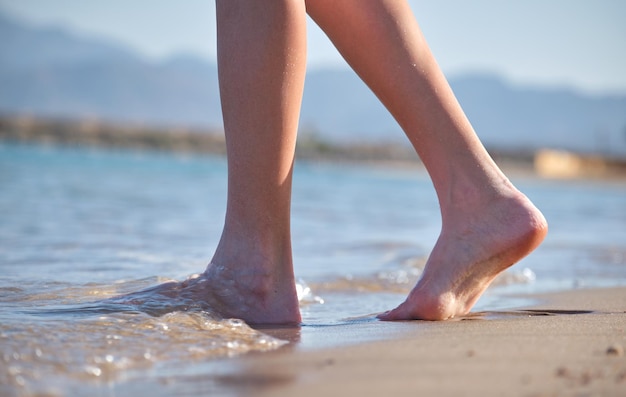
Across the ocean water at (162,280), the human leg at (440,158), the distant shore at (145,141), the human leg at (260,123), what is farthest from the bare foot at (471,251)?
the distant shore at (145,141)

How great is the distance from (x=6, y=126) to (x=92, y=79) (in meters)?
118

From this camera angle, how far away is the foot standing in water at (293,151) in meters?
1.42

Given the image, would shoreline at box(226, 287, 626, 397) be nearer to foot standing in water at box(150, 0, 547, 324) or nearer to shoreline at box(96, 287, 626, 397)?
shoreline at box(96, 287, 626, 397)

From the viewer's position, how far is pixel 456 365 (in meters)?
1.05

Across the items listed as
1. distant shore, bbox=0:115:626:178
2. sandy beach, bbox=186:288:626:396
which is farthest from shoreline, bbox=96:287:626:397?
distant shore, bbox=0:115:626:178

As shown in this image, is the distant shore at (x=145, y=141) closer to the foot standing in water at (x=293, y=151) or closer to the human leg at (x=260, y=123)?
the foot standing in water at (x=293, y=151)

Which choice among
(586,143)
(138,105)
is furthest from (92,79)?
(586,143)

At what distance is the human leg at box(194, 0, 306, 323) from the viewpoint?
1416 millimetres

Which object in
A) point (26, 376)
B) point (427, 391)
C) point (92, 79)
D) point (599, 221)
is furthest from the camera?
point (92, 79)

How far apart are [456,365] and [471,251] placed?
1.85ft

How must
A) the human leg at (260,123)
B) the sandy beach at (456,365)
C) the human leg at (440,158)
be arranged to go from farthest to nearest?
the human leg at (440,158), the human leg at (260,123), the sandy beach at (456,365)

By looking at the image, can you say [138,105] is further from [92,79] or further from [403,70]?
[403,70]

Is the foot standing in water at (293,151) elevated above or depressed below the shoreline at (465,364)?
above

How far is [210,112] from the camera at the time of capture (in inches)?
7692
